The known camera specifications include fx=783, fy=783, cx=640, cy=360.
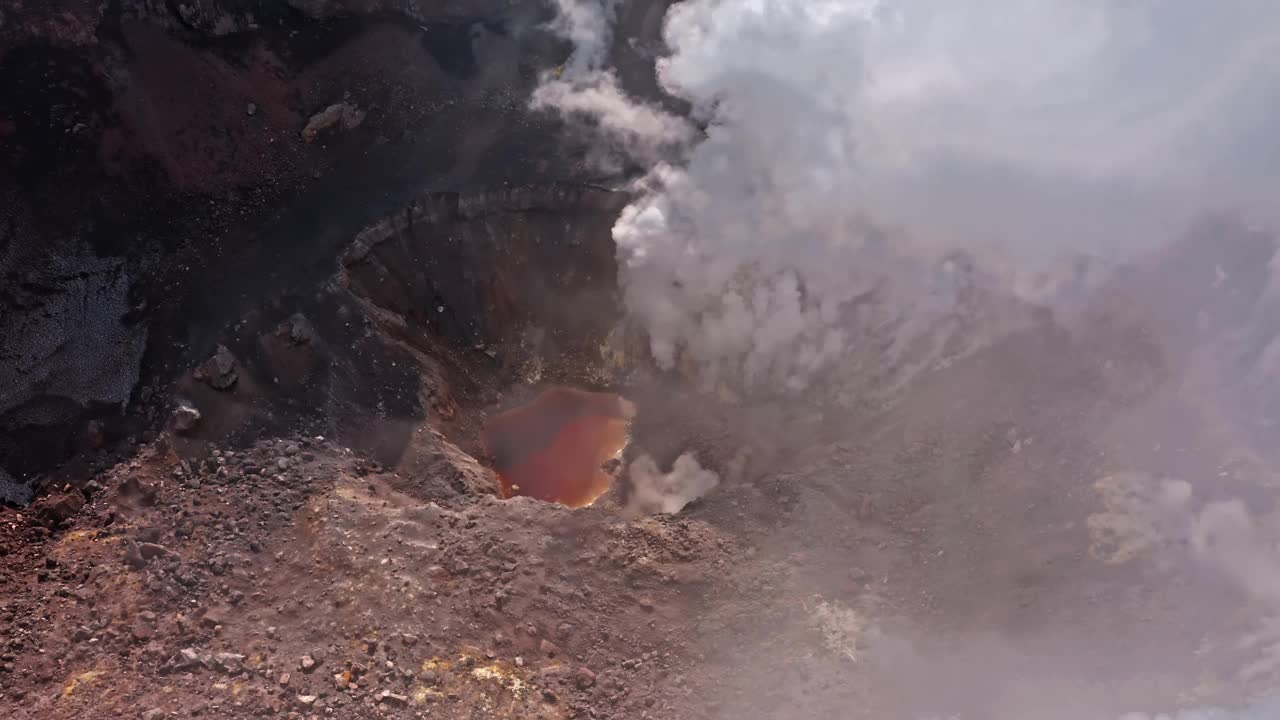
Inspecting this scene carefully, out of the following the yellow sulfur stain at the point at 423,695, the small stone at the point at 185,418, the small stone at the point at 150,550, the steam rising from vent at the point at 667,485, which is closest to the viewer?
the yellow sulfur stain at the point at 423,695

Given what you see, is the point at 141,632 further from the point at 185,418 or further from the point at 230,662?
the point at 185,418

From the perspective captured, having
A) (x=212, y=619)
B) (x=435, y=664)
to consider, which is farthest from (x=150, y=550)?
(x=435, y=664)

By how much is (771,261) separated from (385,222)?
45.6 ft

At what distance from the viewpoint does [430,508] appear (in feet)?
75.2

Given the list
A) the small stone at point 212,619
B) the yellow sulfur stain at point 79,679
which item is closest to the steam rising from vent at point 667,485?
the small stone at point 212,619

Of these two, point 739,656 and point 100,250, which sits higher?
point 100,250

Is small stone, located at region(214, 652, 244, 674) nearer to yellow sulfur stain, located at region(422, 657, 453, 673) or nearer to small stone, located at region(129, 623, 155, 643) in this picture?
small stone, located at region(129, 623, 155, 643)

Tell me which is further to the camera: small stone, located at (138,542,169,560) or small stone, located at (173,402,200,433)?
small stone, located at (173,402,200,433)

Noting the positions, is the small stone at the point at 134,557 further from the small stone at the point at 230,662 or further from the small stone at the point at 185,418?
the small stone at the point at 230,662

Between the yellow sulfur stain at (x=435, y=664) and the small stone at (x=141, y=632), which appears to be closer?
Result: the yellow sulfur stain at (x=435, y=664)

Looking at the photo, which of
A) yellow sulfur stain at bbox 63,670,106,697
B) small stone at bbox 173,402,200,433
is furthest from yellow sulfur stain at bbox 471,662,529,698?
small stone at bbox 173,402,200,433

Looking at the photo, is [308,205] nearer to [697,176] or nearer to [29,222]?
[29,222]

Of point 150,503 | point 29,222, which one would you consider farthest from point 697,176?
point 29,222

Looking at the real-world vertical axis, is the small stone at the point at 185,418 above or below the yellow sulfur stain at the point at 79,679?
above
